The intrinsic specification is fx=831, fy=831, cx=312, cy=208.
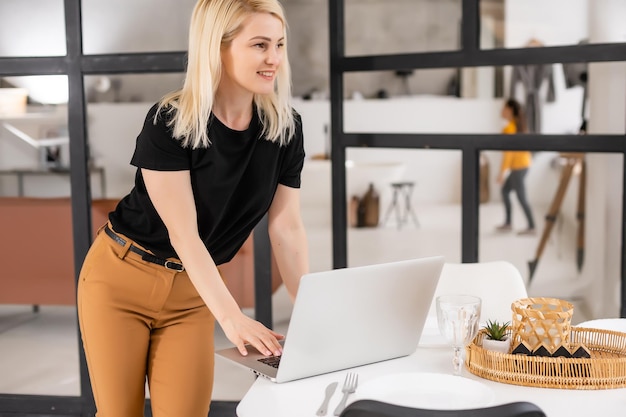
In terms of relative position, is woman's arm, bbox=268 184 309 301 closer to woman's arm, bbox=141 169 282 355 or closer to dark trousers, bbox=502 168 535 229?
woman's arm, bbox=141 169 282 355

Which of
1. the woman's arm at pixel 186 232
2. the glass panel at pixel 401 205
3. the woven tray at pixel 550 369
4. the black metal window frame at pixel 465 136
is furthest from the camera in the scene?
the glass panel at pixel 401 205

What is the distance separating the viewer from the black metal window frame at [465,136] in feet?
9.16

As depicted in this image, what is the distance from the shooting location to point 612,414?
1441mm

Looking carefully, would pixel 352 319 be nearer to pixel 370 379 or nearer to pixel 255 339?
pixel 370 379

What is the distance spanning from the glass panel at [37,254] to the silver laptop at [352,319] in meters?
1.71

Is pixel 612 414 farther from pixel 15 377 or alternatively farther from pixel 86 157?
pixel 15 377

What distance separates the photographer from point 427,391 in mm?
1549

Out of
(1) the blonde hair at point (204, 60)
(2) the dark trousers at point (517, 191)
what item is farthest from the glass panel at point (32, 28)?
(2) the dark trousers at point (517, 191)

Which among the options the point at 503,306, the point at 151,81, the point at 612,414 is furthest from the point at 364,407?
the point at 151,81

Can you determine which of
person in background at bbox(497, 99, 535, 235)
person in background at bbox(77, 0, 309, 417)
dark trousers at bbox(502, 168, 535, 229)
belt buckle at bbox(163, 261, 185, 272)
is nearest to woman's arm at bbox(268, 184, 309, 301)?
person in background at bbox(77, 0, 309, 417)

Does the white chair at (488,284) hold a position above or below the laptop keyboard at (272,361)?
above

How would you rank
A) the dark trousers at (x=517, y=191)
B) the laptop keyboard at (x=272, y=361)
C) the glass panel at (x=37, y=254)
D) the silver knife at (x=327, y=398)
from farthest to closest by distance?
the dark trousers at (x=517, y=191), the glass panel at (x=37, y=254), the laptop keyboard at (x=272, y=361), the silver knife at (x=327, y=398)

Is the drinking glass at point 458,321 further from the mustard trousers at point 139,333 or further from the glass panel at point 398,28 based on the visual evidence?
the glass panel at point 398,28

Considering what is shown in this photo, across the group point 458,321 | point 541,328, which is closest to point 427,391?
point 458,321
